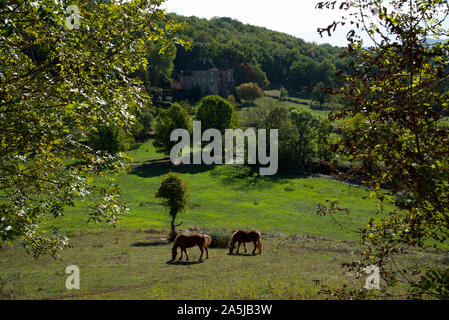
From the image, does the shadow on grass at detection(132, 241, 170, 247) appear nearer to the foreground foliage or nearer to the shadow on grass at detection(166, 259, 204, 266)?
the shadow on grass at detection(166, 259, 204, 266)

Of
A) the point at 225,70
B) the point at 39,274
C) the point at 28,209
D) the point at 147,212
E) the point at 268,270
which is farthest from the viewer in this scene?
the point at 225,70

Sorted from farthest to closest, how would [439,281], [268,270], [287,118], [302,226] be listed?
1. [287,118]
2. [302,226]
3. [268,270]
4. [439,281]

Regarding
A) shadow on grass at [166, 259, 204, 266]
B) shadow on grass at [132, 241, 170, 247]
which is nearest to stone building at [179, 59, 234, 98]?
shadow on grass at [132, 241, 170, 247]

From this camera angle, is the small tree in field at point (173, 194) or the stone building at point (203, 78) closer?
the small tree in field at point (173, 194)

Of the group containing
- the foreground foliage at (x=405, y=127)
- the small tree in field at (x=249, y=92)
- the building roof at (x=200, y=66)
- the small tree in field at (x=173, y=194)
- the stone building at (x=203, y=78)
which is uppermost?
the building roof at (x=200, y=66)

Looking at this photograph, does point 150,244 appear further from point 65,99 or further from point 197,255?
point 65,99

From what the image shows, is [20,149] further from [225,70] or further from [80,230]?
[225,70]

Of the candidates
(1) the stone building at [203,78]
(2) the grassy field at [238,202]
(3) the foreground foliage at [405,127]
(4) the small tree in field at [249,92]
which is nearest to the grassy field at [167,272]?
(3) the foreground foliage at [405,127]

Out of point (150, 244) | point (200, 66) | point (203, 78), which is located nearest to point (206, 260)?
point (150, 244)

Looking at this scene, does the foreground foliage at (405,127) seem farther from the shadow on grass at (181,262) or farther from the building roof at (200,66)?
the building roof at (200,66)

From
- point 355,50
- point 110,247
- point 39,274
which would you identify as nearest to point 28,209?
point 355,50

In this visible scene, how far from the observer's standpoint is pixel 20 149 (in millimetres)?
9086
